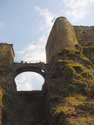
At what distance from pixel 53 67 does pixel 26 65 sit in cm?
1212

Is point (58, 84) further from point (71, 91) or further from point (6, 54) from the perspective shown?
point (6, 54)

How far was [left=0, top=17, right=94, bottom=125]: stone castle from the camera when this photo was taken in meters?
63.6

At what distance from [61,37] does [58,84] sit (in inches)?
590

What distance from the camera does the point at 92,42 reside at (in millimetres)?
89250

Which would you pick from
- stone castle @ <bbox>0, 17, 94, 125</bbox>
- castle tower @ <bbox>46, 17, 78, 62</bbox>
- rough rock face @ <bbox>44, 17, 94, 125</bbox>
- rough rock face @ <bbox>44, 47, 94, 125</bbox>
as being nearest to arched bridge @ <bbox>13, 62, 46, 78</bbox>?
stone castle @ <bbox>0, 17, 94, 125</bbox>

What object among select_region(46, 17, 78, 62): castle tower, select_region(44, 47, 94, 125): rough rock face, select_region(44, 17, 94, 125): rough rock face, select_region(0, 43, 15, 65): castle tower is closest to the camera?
select_region(44, 47, 94, 125): rough rock face

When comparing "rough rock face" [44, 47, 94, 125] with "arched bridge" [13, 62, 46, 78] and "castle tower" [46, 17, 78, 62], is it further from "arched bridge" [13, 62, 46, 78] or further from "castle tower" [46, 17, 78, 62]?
"arched bridge" [13, 62, 46, 78]

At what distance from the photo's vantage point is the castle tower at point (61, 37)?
81625 millimetres

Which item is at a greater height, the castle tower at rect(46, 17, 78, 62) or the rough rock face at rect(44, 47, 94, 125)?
the castle tower at rect(46, 17, 78, 62)

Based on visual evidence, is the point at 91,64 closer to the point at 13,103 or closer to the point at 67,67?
the point at 67,67

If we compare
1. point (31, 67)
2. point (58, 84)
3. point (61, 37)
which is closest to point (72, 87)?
point (58, 84)

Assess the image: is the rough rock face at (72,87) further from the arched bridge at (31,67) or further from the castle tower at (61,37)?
the arched bridge at (31,67)

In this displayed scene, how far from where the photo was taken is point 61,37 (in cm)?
8281

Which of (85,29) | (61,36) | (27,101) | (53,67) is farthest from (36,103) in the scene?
(85,29)
